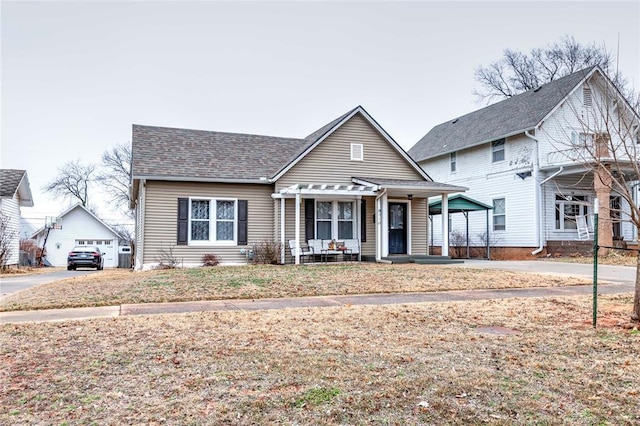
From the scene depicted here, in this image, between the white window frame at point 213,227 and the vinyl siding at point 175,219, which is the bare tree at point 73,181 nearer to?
the vinyl siding at point 175,219

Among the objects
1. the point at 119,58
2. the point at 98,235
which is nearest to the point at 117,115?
the point at 98,235

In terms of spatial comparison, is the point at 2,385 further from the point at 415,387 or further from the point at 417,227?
the point at 417,227

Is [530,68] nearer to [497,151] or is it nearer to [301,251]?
[497,151]

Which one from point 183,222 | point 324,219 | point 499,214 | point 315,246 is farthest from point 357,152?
point 499,214

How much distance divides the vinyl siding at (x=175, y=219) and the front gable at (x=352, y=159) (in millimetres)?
1255

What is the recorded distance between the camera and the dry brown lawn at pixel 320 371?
3.35 meters

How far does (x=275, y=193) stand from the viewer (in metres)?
16.9

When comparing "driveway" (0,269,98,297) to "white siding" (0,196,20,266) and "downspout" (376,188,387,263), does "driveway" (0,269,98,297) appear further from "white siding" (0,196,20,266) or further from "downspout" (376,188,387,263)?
"downspout" (376,188,387,263)

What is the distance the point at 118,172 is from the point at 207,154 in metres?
34.8

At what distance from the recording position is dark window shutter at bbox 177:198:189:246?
16.0m

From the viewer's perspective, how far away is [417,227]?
61.9 ft

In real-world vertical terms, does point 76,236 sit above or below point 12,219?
below

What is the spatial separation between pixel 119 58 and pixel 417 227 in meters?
13.2

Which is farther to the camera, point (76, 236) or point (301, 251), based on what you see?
point (76, 236)
